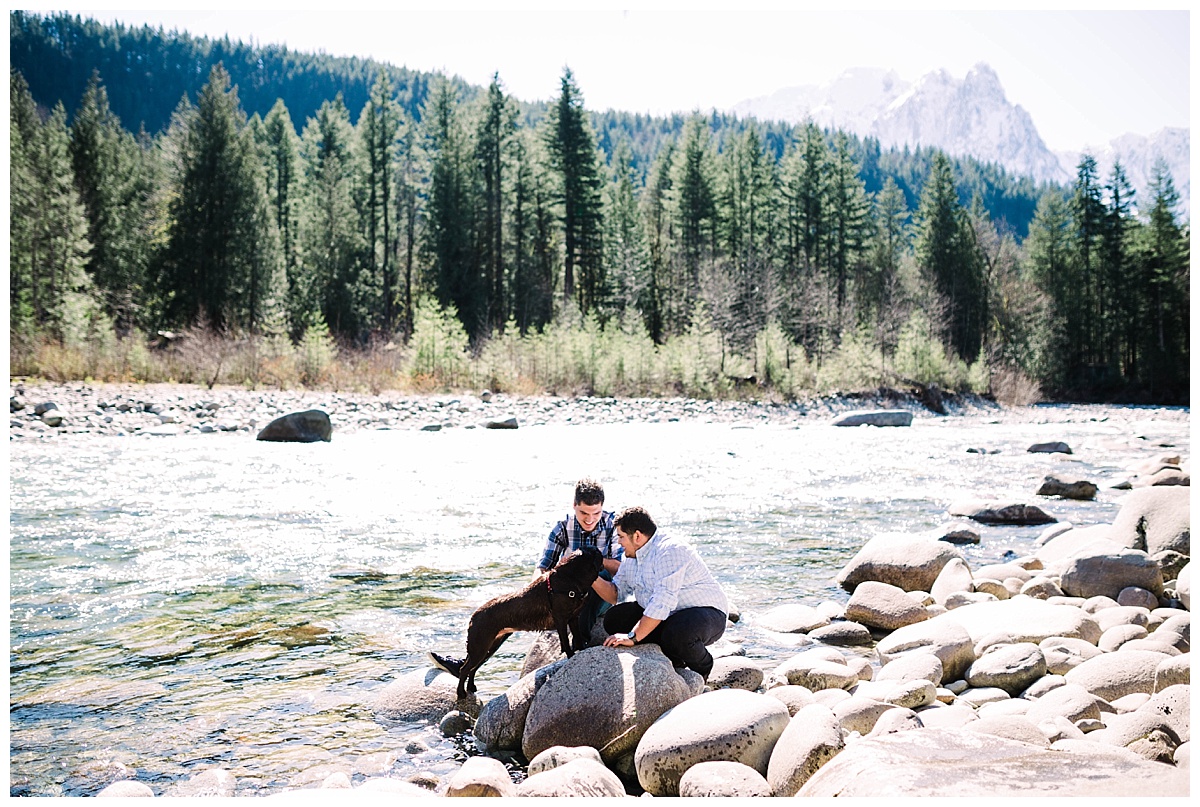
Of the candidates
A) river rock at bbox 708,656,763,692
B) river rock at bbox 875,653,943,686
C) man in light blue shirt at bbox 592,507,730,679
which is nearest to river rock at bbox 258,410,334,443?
man in light blue shirt at bbox 592,507,730,679

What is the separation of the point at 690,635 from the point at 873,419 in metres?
23.2

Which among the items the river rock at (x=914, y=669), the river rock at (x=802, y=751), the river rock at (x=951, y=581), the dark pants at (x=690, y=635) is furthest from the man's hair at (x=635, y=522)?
the river rock at (x=951, y=581)

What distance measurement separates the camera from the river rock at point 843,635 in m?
6.27

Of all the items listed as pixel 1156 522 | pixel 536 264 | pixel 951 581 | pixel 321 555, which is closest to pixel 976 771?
pixel 951 581

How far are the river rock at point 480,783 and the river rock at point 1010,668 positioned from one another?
3099 mm

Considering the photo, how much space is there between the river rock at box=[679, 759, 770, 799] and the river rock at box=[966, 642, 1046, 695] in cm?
222

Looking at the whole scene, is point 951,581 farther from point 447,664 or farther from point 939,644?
point 447,664

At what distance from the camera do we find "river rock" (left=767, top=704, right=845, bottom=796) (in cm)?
358

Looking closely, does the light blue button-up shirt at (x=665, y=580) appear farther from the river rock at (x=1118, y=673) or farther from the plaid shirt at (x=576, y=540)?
the river rock at (x=1118, y=673)

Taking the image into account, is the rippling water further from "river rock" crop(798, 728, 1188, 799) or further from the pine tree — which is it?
the pine tree

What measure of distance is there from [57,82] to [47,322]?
13278 centimetres

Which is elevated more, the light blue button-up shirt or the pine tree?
the pine tree

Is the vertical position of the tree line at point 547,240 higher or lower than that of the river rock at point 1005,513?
higher

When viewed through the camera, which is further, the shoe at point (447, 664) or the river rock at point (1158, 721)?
the shoe at point (447, 664)
